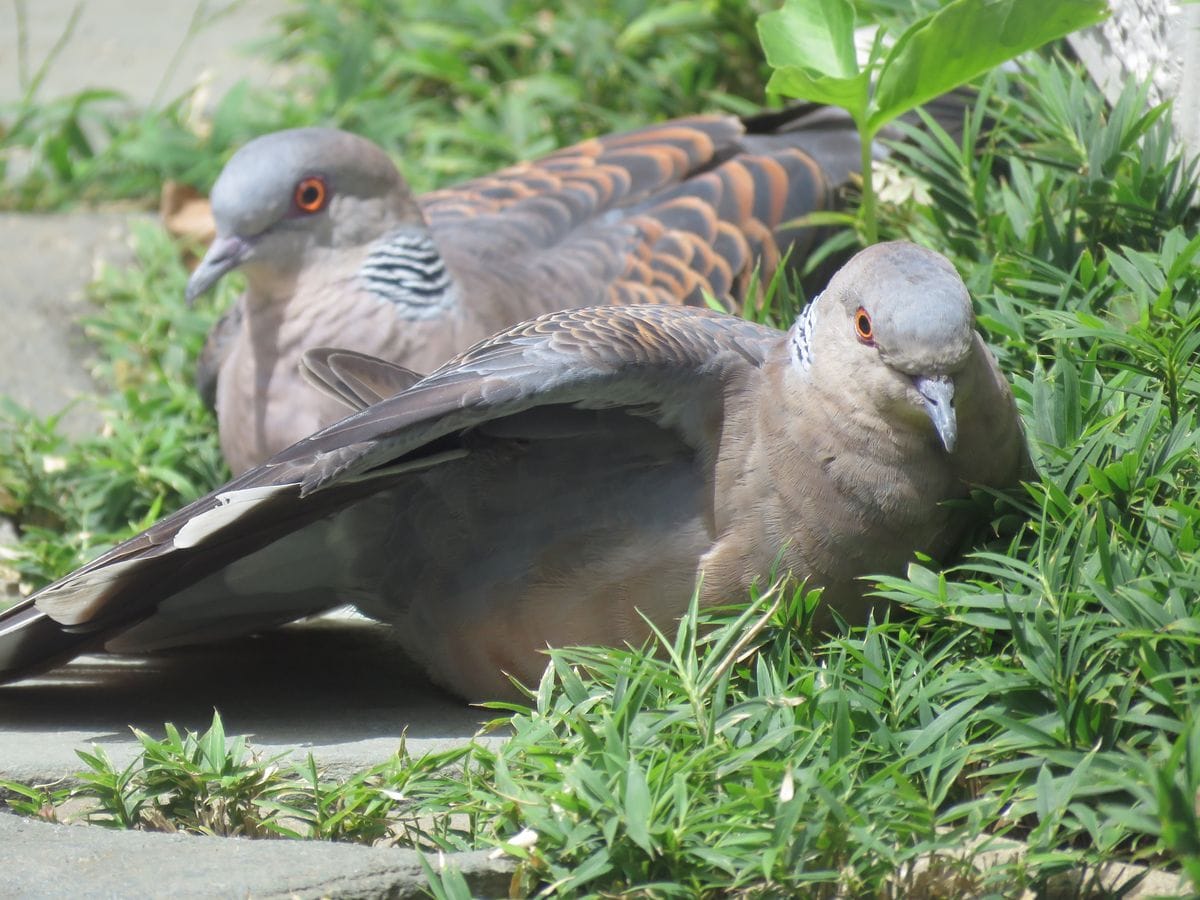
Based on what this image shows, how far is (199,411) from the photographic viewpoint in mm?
4652

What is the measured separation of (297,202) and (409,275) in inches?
13.7

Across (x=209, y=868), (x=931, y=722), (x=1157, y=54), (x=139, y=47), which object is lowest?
(x=931, y=722)

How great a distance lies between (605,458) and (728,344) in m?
0.32

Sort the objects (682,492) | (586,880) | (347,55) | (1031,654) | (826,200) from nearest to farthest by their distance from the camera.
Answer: (586,880)
(1031,654)
(682,492)
(826,200)
(347,55)

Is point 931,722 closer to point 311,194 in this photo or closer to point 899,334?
point 899,334

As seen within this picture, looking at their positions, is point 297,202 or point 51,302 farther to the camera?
point 51,302

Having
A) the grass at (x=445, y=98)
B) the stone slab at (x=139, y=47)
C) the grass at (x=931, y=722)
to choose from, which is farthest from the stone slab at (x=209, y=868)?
the stone slab at (x=139, y=47)

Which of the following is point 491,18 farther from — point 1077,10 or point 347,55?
point 1077,10

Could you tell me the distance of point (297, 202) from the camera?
4.18 meters

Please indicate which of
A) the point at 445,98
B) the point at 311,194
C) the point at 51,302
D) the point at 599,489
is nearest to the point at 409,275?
the point at 311,194

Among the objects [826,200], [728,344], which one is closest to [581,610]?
[728,344]

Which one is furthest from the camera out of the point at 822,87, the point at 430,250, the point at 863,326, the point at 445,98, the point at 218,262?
the point at 445,98

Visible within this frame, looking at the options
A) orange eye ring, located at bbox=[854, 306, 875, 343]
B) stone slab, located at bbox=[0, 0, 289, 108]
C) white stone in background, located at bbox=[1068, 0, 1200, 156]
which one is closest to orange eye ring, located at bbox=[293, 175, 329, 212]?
orange eye ring, located at bbox=[854, 306, 875, 343]

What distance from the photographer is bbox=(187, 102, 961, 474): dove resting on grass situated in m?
4.13
